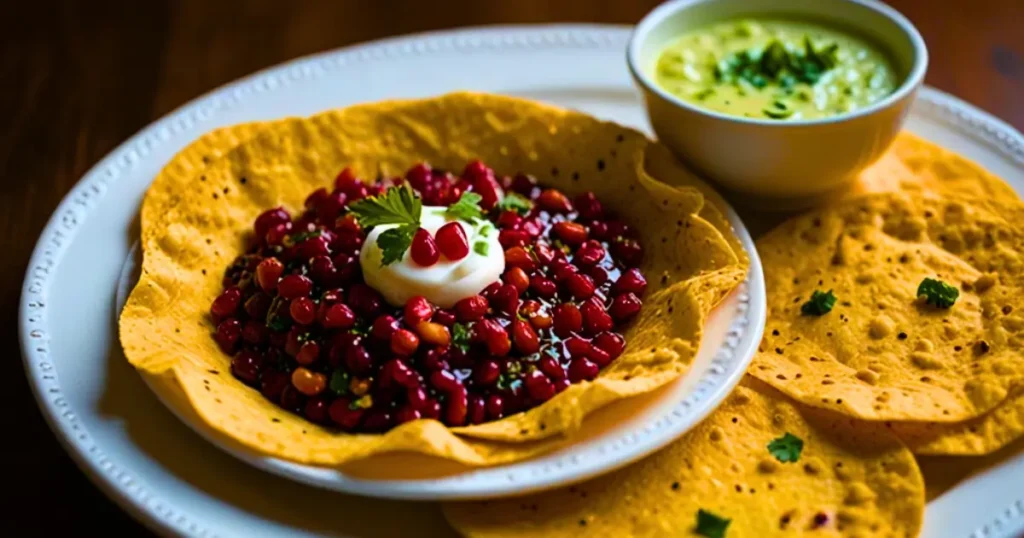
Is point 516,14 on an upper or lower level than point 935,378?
upper

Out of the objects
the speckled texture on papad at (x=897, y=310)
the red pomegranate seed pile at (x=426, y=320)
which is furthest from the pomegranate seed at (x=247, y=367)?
the speckled texture on papad at (x=897, y=310)

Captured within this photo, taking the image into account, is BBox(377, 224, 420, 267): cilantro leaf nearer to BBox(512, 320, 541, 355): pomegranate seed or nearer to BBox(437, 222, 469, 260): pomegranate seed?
BBox(437, 222, 469, 260): pomegranate seed

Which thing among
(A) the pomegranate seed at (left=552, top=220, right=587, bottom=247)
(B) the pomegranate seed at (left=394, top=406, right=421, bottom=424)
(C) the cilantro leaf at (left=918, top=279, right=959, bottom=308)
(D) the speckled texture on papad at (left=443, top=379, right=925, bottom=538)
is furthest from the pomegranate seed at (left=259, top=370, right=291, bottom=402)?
(C) the cilantro leaf at (left=918, top=279, right=959, bottom=308)

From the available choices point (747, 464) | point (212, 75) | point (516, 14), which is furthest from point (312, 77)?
point (747, 464)

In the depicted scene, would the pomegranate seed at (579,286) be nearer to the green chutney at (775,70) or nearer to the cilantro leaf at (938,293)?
the green chutney at (775,70)

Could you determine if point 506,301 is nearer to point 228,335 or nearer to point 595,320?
point 595,320

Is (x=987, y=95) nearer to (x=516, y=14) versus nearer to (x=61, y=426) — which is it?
(x=516, y=14)
